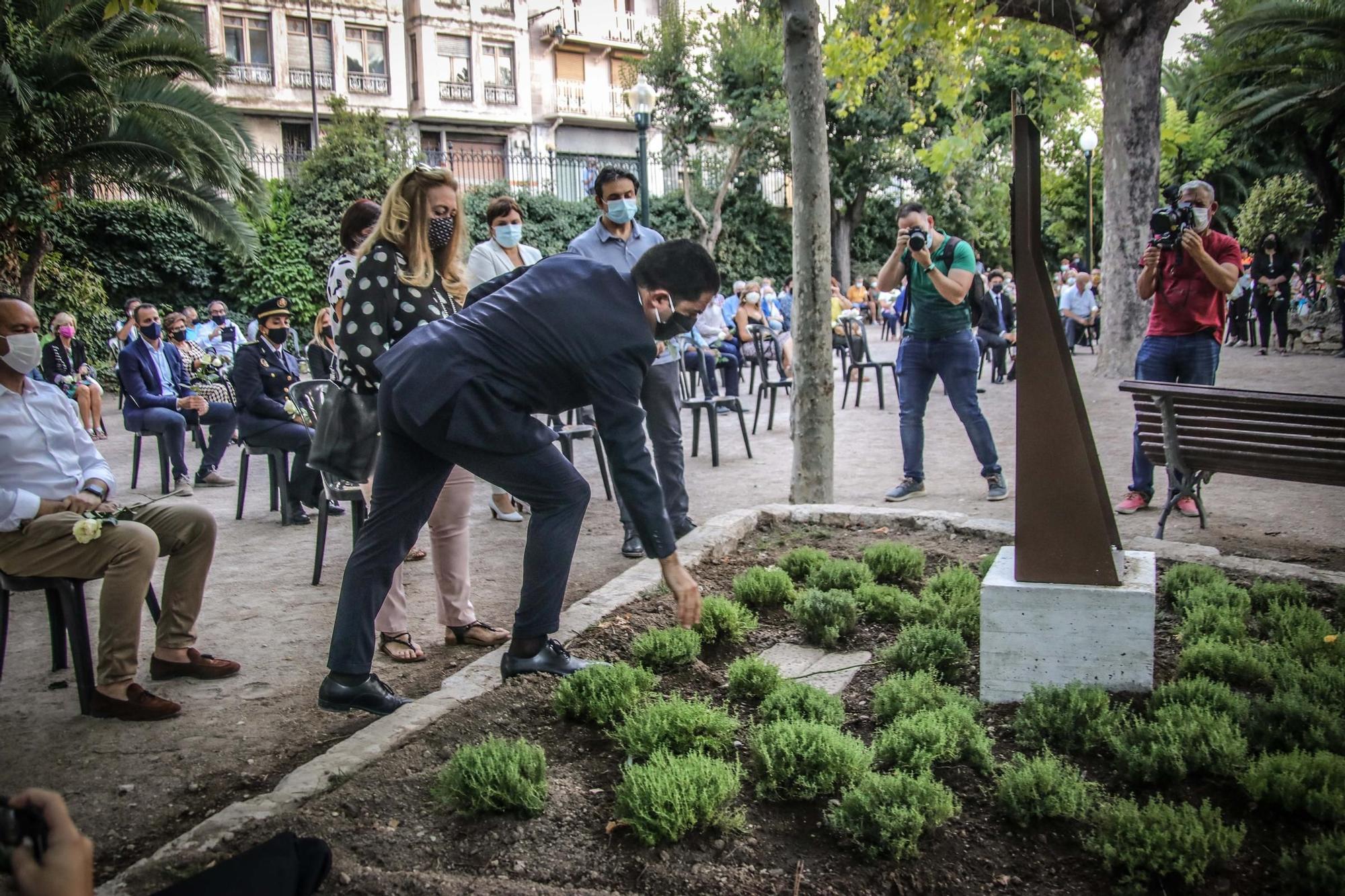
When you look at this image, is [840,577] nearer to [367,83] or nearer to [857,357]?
[857,357]

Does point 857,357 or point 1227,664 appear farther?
point 857,357

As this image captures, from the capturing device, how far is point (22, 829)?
1398 millimetres

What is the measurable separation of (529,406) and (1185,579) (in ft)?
9.52

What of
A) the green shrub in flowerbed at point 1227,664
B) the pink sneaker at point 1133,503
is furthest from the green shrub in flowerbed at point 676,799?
the pink sneaker at point 1133,503

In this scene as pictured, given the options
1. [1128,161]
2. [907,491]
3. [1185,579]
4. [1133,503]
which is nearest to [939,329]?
[907,491]

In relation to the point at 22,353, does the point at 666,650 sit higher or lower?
lower

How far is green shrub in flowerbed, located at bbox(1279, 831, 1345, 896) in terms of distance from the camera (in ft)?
7.93

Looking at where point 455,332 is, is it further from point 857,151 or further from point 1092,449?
point 857,151

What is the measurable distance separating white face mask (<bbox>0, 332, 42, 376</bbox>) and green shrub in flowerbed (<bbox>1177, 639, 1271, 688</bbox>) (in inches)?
171

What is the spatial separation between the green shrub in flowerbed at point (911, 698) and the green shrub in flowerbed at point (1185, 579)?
1.47 meters

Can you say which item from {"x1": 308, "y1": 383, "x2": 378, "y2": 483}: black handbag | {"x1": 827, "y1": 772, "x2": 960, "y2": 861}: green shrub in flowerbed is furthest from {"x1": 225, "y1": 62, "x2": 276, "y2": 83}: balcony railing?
{"x1": 827, "y1": 772, "x2": 960, "y2": 861}: green shrub in flowerbed

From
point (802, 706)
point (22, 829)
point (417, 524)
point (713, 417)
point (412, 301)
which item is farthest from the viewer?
point (713, 417)

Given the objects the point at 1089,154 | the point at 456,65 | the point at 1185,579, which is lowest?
the point at 1185,579

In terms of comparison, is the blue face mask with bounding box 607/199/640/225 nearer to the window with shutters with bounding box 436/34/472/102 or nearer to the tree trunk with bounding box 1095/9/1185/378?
the tree trunk with bounding box 1095/9/1185/378
